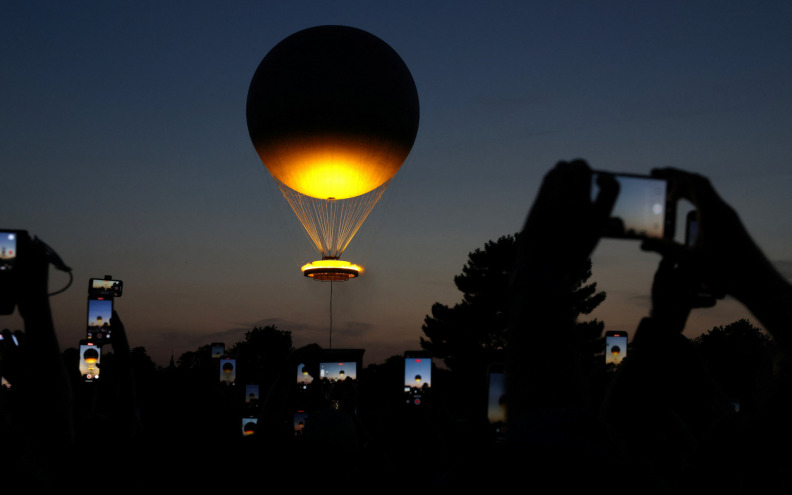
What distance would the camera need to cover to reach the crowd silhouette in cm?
178

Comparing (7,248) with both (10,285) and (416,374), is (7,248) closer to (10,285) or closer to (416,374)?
(10,285)

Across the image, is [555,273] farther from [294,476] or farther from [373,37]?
[373,37]

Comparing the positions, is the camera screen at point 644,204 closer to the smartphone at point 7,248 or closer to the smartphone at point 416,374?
the smartphone at point 7,248

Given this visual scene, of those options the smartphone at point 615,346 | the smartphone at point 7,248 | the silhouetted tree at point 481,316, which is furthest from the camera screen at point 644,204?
the silhouetted tree at point 481,316

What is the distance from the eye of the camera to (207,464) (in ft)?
14.6

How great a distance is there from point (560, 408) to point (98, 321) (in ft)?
43.3

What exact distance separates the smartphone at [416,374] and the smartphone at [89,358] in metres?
6.13

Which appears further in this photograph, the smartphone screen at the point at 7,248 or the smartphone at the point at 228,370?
the smartphone at the point at 228,370

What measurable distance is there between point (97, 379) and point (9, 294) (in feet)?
41.8

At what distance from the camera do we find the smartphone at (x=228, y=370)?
19.5 meters

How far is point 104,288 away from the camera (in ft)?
47.0

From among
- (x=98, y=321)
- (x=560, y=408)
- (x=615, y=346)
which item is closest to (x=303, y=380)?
(x=98, y=321)

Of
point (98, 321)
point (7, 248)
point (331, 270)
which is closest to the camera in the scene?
point (7, 248)

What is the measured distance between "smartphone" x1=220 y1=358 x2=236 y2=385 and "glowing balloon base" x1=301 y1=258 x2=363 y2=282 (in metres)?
12.4
